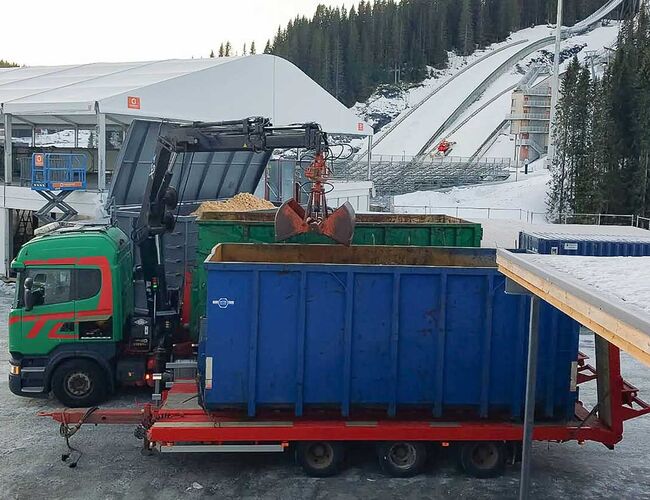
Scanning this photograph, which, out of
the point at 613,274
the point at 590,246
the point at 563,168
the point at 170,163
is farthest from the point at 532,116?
the point at 613,274

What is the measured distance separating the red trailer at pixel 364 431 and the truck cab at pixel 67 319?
6.55 feet

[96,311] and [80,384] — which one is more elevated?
[96,311]

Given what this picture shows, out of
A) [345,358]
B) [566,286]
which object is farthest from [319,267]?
[566,286]

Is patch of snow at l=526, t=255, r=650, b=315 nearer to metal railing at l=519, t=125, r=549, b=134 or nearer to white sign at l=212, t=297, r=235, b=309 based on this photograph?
white sign at l=212, t=297, r=235, b=309

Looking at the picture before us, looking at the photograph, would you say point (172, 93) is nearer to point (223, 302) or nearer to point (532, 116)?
point (223, 302)

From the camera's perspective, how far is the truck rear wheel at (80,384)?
36.8 feet

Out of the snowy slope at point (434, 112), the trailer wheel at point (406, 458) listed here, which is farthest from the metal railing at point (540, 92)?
the trailer wheel at point (406, 458)

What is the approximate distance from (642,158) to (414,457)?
101 ft

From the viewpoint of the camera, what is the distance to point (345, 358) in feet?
28.5

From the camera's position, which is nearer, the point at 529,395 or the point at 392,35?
the point at 529,395

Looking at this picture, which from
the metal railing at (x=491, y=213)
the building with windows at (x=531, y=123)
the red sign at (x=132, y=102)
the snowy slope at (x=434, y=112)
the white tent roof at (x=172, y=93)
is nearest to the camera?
the red sign at (x=132, y=102)

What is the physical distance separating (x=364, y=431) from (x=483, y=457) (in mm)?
1672

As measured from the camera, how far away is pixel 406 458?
903 centimetres

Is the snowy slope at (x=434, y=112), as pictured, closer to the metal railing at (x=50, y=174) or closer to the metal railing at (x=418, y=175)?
the metal railing at (x=418, y=175)
